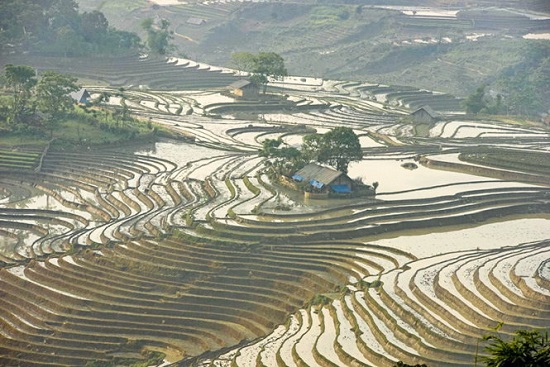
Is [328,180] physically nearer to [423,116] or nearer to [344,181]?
[344,181]

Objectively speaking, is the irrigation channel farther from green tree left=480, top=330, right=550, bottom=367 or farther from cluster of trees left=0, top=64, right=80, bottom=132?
green tree left=480, top=330, right=550, bottom=367

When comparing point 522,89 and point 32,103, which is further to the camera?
point 522,89

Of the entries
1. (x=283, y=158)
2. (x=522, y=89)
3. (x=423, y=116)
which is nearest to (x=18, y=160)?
(x=283, y=158)

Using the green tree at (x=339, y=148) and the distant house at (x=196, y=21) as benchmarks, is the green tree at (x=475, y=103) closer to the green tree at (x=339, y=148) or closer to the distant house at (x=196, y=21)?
the green tree at (x=339, y=148)

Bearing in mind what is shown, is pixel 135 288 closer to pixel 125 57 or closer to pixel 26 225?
pixel 26 225

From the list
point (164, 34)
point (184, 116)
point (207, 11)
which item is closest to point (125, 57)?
point (164, 34)

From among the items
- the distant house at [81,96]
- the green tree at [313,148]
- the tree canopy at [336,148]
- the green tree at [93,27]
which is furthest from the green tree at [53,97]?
Answer: the green tree at [93,27]
